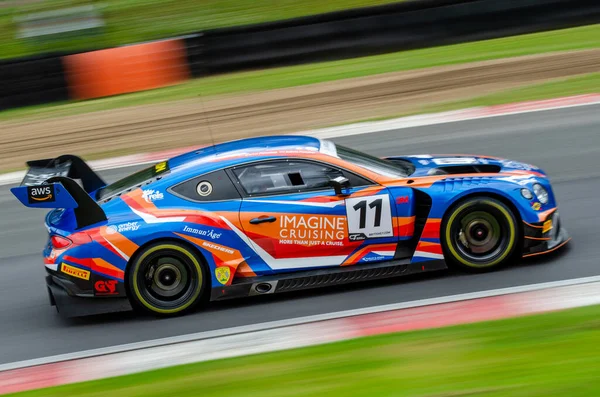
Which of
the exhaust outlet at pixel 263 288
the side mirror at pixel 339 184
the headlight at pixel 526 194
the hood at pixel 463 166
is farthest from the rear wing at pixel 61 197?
the headlight at pixel 526 194

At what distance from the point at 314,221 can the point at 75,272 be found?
2.08 m

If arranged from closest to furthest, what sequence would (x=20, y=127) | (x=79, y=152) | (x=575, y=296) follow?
(x=575, y=296)
(x=79, y=152)
(x=20, y=127)

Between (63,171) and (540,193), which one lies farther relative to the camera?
(63,171)

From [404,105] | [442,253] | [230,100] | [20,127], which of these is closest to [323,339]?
[442,253]

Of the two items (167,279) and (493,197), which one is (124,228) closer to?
(167,279)

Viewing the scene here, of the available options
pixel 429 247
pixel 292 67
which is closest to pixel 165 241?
pixel 429 247

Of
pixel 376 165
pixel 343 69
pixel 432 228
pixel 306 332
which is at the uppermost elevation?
pixel 343 69

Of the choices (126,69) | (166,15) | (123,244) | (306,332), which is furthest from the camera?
(166,15)

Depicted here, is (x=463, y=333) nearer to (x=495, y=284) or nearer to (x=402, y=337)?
(x=402, y=337)

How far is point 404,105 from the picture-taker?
14562 millimetres

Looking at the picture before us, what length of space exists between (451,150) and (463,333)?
20.2ft

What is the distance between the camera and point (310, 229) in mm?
7285

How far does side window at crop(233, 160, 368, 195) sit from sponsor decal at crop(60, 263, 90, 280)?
1.53 metres

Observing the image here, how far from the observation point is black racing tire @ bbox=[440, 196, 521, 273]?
7359 mm
